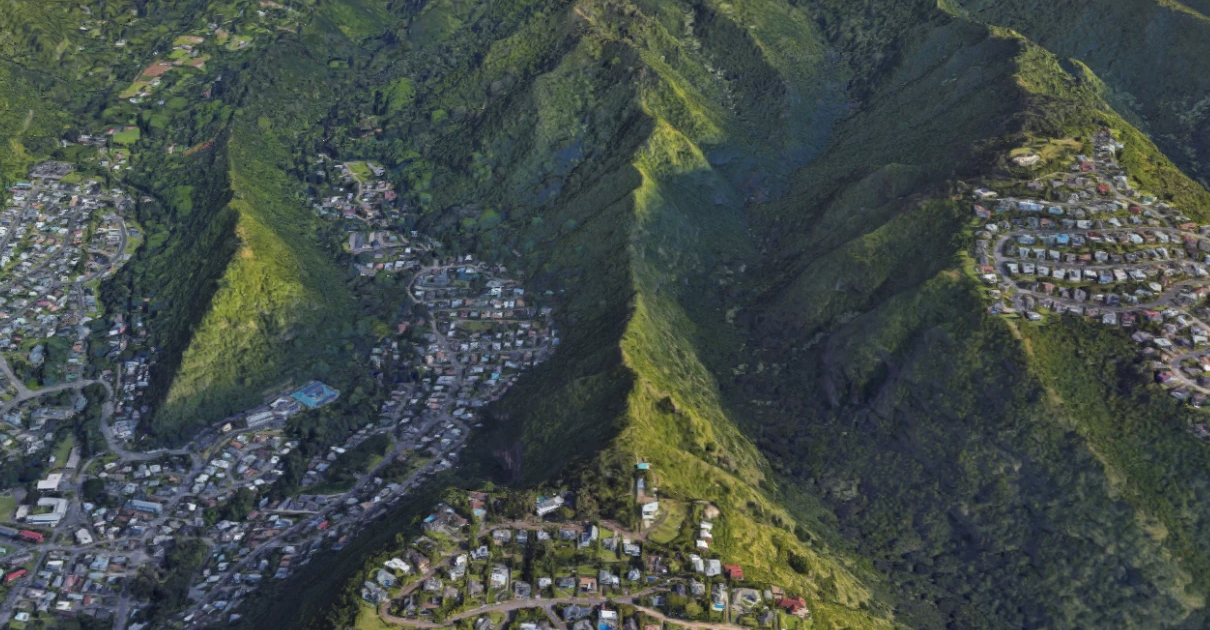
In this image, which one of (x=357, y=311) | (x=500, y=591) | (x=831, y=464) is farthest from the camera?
(x=357, y=311)

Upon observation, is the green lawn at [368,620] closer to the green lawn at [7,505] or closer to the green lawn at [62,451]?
the green lawn at [7,505]

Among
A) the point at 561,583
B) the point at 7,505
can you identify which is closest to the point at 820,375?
the point at 561,583

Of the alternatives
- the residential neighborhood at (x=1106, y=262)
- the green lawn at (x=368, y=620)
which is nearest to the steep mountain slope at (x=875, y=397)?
Answer: the residential neighborhood at (x=1106, y=262)

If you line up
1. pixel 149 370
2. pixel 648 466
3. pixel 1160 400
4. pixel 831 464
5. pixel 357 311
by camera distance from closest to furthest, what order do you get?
pixel 648 466
pixel 1160 400
pixel 831 464
pixel 149 370
pixel 357 311

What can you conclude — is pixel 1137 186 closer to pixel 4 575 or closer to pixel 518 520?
pixel 518 520

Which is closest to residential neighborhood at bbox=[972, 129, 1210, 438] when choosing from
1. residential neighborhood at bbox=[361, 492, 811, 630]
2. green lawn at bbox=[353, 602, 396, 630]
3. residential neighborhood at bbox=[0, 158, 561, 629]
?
residential neighborhood at bbox=[361, 492, 811, 630]

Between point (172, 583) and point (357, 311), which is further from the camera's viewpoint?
point (357, 311)

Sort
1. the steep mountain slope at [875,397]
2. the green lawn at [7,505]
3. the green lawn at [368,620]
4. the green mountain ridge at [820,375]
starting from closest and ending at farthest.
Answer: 1. the green lawn at [368,620]
2. the green mountain ridge at [820,375]
3. the steep mountain slope at [875,397]
4. the green lawn at [7,505]

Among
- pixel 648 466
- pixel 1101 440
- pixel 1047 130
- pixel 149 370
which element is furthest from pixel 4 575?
pixel 1047 130

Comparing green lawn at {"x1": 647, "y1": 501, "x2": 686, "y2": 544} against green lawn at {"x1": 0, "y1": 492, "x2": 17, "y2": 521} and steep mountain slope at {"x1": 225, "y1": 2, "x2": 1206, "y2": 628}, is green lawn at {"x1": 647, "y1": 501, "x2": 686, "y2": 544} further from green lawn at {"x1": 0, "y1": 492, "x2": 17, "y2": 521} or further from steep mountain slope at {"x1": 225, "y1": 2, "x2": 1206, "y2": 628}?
green lawn at {"x1": 0, "y1": 492, "x2": 17, "y2": 521}

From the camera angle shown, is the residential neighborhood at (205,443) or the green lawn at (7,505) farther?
the green lawn at (7,505)

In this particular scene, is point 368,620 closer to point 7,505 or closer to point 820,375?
point 7,505
